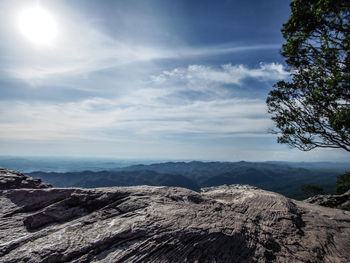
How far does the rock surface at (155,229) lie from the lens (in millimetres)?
7391

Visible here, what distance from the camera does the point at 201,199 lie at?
1266 centimetres

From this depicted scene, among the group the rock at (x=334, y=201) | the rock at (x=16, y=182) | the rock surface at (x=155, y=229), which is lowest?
the rock at (x=334, y=201)

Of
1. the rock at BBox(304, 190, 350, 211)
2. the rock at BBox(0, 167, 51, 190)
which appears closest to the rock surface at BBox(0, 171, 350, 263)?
the rock at BBox(0, 167, 51, 190)

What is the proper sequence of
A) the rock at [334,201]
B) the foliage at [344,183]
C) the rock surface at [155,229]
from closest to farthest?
1. the rock surface at [155,229]
2. the rock at [334,201]
3. the foliage at [344,183]

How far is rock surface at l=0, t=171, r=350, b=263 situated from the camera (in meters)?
7.39

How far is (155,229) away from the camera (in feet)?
27.4

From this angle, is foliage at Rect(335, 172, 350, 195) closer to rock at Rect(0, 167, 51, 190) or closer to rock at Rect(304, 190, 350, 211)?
rock at Rect(304, 190, 350, 211)

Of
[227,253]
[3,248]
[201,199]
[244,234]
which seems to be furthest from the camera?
[201,199]

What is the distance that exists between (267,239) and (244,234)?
1300 millimetres

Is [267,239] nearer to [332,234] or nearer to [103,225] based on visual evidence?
[332,234]

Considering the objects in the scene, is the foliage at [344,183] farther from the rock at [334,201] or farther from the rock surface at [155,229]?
the rock surface at [155,229]

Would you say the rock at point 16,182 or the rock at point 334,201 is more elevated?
the rock at point 16,182

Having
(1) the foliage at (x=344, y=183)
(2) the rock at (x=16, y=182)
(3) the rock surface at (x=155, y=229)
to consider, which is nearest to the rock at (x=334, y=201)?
(1) the foliage at (x=344, y=183)

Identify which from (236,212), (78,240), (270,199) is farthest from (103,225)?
(270,199)
